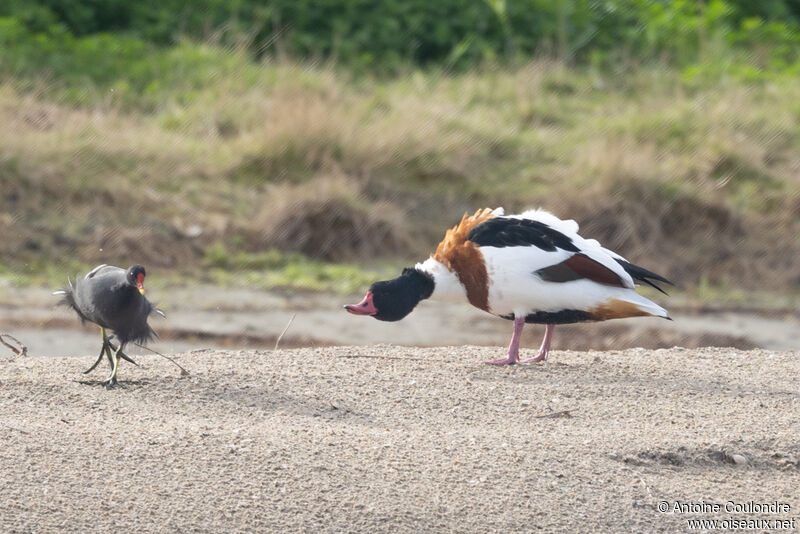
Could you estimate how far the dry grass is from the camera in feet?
34.3

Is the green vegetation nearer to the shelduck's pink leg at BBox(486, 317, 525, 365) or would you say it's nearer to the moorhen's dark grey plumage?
the shelduck's pink leg at BBox(486, 317, 525, 365)

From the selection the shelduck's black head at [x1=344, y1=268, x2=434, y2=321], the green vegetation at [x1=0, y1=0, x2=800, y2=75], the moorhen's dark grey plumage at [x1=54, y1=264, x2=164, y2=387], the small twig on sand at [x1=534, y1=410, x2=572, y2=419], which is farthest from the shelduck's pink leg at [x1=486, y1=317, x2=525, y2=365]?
the green vegetation at [x1=0, y1=0, x2=800, y2=75]

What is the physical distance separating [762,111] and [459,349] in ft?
24.3

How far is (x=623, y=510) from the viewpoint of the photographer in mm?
4281

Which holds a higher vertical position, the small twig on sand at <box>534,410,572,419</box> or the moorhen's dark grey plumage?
the moorhen's dark grey plumage

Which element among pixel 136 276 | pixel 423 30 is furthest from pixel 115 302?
pixel 423 30

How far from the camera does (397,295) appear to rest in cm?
589

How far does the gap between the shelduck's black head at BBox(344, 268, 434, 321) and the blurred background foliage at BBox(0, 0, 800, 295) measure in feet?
13.4

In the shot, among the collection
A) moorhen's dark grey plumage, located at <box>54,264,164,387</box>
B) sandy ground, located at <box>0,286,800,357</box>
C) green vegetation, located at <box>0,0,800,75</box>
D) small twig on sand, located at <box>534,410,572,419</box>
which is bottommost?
sandy ground, located at <box>0,286,800,357</box>

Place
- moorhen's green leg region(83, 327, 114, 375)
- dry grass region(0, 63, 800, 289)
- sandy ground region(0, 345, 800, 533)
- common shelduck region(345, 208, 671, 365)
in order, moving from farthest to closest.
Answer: dry grass region(0, 63, 800, 289) → common shelduck region(345, 208, 671, 365) → moorhen's green leg region(83, 327, 114, 375) → sandy ground region(0, 345, 800, 533)

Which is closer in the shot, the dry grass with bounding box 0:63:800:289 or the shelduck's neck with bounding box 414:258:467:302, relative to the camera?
the shelduck's neck with bounding box 414:258:467:302

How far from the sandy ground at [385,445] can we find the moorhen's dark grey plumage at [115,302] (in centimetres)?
25

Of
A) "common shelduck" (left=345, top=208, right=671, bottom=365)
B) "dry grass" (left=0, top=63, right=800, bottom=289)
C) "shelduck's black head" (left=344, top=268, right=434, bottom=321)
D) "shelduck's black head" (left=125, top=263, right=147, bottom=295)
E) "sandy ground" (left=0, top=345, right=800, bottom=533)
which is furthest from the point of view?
"dry grass" (left=0, top=63, right=800, bottom=289)

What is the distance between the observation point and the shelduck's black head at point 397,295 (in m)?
5.88
